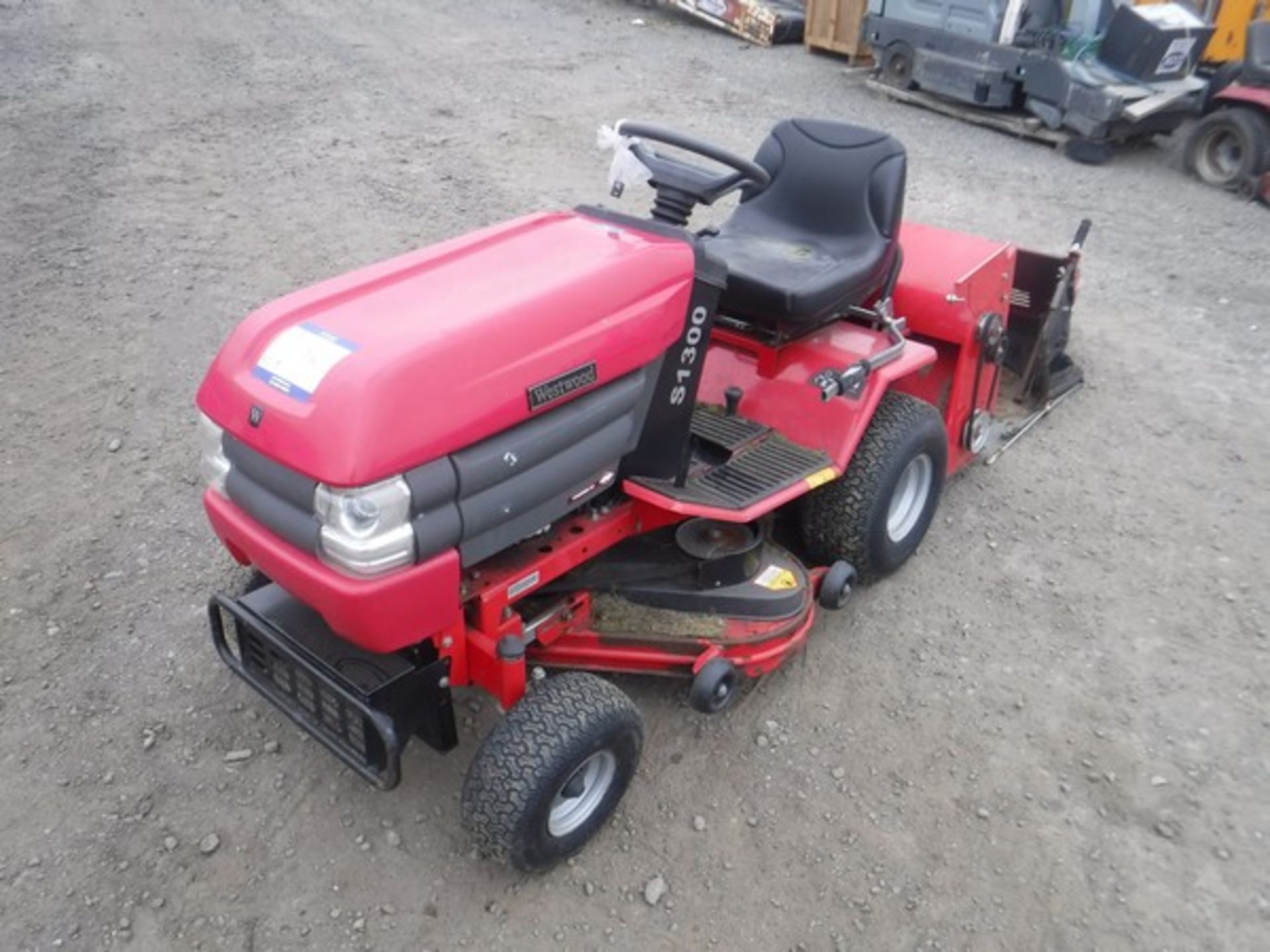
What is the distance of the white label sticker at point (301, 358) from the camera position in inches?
81.7

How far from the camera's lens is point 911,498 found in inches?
137

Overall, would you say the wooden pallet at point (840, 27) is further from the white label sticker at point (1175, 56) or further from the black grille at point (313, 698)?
the black grille at point (313, 698)

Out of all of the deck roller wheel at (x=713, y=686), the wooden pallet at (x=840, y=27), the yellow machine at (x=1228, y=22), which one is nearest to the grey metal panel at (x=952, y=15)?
the wooden pallet at (x=840, y=27)

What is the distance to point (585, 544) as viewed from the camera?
2598 millimetres

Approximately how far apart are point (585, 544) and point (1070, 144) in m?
6.48

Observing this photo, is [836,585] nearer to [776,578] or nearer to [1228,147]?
[776,578]

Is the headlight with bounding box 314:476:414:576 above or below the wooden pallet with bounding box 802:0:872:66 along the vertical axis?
above

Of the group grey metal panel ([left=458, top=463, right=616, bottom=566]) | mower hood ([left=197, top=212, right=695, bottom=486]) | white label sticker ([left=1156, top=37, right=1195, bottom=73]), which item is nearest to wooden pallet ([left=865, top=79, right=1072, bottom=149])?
white label sticker ([left=1156, top=37, right=1195, bottom=73])

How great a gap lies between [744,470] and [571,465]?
686 mm

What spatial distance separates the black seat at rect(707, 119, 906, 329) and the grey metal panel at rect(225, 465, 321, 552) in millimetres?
1447

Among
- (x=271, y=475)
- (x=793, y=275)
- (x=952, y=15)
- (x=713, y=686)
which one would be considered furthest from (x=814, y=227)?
(x=952, y=15)

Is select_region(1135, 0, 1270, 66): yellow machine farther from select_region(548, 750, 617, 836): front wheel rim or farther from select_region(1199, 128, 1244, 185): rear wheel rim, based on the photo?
select_region(548, 750, 617, 836): front wheel rim

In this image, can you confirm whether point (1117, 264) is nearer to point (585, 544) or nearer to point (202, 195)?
point (585, 544)

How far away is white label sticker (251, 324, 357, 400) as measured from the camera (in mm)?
2076
